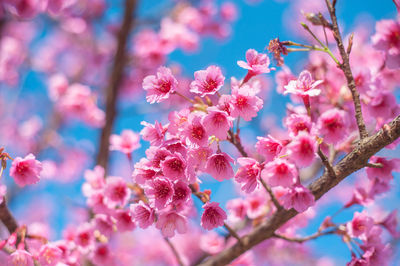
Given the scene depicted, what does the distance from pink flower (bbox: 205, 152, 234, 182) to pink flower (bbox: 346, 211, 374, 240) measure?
81 cm

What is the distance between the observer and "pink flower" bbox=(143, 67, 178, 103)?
5.42 feet

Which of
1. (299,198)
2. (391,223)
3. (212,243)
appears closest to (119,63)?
(212,243)

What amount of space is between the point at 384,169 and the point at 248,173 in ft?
2.67

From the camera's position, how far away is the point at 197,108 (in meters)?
1.67

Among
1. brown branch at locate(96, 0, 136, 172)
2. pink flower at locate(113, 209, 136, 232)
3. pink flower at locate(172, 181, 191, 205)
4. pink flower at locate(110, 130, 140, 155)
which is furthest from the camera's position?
brown branch at locate(96, 0, 136, 172)

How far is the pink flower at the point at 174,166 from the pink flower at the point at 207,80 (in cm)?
34

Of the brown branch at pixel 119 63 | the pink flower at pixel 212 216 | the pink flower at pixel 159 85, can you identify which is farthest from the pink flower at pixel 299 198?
the brown branch at pixel 119 63

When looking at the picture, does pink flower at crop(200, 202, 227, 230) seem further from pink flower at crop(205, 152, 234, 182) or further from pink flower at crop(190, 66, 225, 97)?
pink flower at crop(190, 66, 225, 97)

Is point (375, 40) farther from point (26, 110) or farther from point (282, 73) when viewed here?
point (26, 110)

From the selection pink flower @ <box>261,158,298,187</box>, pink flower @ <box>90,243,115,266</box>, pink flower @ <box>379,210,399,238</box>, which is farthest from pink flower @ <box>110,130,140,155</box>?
pink flower @ <box>379,210,399,238</box>

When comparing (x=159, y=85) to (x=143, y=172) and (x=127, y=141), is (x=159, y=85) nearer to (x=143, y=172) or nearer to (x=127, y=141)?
(x=143, y=172)

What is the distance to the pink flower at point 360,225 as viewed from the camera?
5.97 feet

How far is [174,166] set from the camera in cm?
146

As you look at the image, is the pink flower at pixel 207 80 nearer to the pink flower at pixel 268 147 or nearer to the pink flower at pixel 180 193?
the pink flower at pixel 268 147
